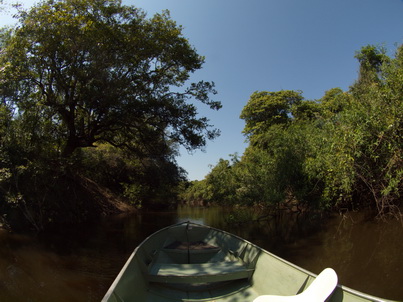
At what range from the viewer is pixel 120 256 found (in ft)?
27.5

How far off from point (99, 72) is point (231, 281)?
12.0 meters

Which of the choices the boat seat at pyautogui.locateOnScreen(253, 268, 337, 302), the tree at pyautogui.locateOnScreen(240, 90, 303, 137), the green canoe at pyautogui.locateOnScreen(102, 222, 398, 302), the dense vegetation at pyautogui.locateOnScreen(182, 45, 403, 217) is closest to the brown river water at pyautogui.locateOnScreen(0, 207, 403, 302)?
the dense vegetation at pyautogui.locateOnScreen(182, 45, 403, 217)

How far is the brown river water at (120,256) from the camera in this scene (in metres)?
5.38

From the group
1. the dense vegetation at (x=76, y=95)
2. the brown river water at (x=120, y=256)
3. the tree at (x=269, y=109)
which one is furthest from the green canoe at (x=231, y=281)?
the tree at (x=269, y=109)

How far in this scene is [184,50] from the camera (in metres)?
15.4

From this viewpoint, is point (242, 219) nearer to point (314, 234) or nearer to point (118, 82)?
point (314, 234)

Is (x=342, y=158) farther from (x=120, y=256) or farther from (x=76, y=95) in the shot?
(x=76, y=95)

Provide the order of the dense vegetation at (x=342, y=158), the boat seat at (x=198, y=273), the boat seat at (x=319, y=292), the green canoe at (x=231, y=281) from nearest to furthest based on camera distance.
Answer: the boat seat at (x=319, y=292) < the green canoe at (x=231, y=281) < the boat seat at (x=198, y=273) < the dense vegetation at (x=342, y=158)

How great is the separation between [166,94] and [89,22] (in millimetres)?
5686

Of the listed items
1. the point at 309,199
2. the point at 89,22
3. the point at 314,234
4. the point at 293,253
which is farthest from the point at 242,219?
the point at 89,22

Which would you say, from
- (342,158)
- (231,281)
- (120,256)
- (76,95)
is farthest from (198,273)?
(76,95)

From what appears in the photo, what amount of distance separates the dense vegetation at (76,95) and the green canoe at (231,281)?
31.4 ft

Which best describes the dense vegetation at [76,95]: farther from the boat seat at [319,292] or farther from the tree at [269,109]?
the tree at [269,109]

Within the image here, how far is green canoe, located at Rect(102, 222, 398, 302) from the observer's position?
3.00m
